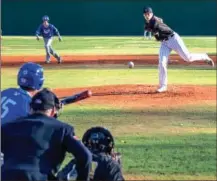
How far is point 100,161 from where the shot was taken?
5.86m

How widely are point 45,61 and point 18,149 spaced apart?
75.8 ft

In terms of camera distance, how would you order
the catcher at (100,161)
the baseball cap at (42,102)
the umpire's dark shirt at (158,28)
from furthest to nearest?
1. the umpire's dark shirt at (158,28)
2. the catcher at (100,161)
3. the baseball cap at (42,102)

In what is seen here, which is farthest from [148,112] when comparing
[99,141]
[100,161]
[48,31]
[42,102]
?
[48,31]

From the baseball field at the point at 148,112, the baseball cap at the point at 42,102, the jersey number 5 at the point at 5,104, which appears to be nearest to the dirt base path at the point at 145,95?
the baseball field at the point at 148,112

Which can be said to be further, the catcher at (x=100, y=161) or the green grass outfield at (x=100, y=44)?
the green grass outfield at (x=100, y=44)

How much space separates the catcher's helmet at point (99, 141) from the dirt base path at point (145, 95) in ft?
25.0

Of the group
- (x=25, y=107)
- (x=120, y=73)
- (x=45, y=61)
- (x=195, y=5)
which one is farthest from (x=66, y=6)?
(x=25, y=107)

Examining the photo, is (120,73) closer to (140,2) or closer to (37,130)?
(37,130)

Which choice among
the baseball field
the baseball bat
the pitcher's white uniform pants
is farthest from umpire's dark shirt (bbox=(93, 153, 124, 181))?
the pitcher's white uniform pants

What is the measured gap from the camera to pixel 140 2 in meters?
44.6

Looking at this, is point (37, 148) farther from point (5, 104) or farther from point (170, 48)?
point (170, 48)

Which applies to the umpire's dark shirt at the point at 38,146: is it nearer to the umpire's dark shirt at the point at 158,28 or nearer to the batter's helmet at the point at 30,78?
the batter's helmet at the point at 30,78

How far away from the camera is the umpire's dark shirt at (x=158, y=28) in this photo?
14867 millimetres

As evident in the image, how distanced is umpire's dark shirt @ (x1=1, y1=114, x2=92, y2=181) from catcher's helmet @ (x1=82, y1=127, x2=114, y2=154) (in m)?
1.23
